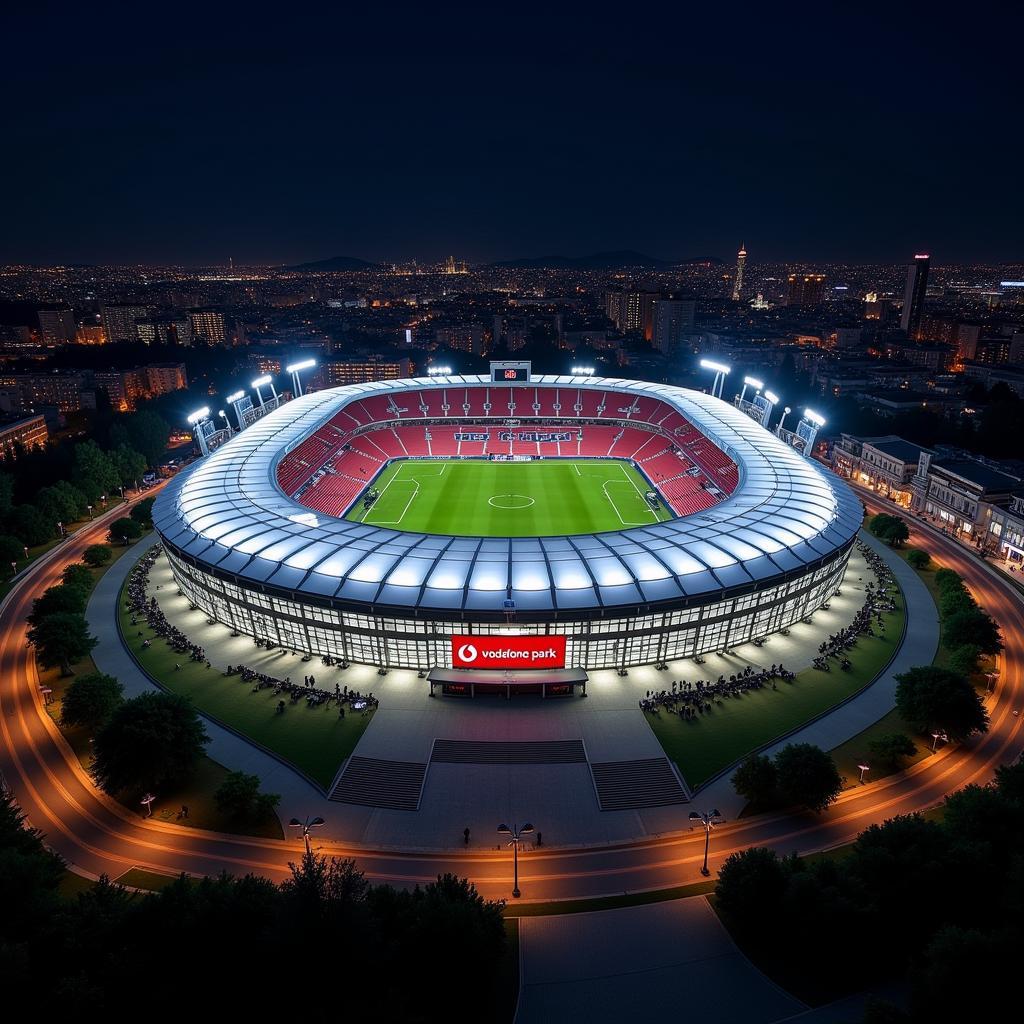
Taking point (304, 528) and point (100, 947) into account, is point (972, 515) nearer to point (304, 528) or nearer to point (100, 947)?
point (304, 528)

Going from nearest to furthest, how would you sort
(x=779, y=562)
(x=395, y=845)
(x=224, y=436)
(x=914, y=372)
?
1. (x=395, y=845)
2. (x=779, y=562)
3. (x=224, y=436)
4. (x=914, y=372)

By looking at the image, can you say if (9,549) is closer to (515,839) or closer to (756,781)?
(515,839)

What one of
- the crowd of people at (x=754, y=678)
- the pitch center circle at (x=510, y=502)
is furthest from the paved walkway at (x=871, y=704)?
the pitch center circle at (x=510, y=502)

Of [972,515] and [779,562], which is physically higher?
[779,562]

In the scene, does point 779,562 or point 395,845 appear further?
point 779,562

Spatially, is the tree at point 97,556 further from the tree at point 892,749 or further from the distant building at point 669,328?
the distant building at point 669,328

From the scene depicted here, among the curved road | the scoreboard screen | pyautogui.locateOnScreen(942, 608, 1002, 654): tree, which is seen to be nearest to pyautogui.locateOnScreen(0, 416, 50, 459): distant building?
the scoreboard screen

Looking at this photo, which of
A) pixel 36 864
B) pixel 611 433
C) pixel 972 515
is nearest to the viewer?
pixel 36 864

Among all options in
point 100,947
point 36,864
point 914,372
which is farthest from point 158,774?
point 914,372
